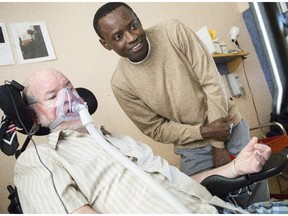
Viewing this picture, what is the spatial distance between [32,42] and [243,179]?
128cm

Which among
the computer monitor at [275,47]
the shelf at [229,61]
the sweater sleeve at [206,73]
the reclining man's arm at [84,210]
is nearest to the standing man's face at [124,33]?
the sweater sleeve at [206,73]

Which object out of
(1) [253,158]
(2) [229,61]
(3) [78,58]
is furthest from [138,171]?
(2) [229,61]

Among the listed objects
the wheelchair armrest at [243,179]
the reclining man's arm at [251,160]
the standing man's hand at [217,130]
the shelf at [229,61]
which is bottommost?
the wheelchair armrest at [243,179]

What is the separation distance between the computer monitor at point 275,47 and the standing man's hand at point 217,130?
3.16 feet

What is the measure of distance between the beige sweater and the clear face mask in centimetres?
34

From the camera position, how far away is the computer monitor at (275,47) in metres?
0.27

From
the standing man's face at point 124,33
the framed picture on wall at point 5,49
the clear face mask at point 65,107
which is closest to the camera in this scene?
the clear face mask at point 65,107

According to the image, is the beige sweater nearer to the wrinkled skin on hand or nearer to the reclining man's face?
the wrinkled skin on hand

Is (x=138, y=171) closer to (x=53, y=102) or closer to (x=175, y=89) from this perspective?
(x=53, y=102)

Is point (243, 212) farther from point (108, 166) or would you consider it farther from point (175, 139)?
point (175, 139)

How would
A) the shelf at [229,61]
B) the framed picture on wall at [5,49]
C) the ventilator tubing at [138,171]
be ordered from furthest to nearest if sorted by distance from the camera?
the shelf at [229,61]
the framed picture on wall at [5,49]
the ventilator tubing at [138,171]

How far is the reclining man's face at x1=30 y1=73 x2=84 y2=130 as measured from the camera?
3.44 feet

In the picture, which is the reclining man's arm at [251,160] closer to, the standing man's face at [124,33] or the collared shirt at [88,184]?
the collared shirt at [88,184]

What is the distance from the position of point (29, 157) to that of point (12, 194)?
0.45 feet
